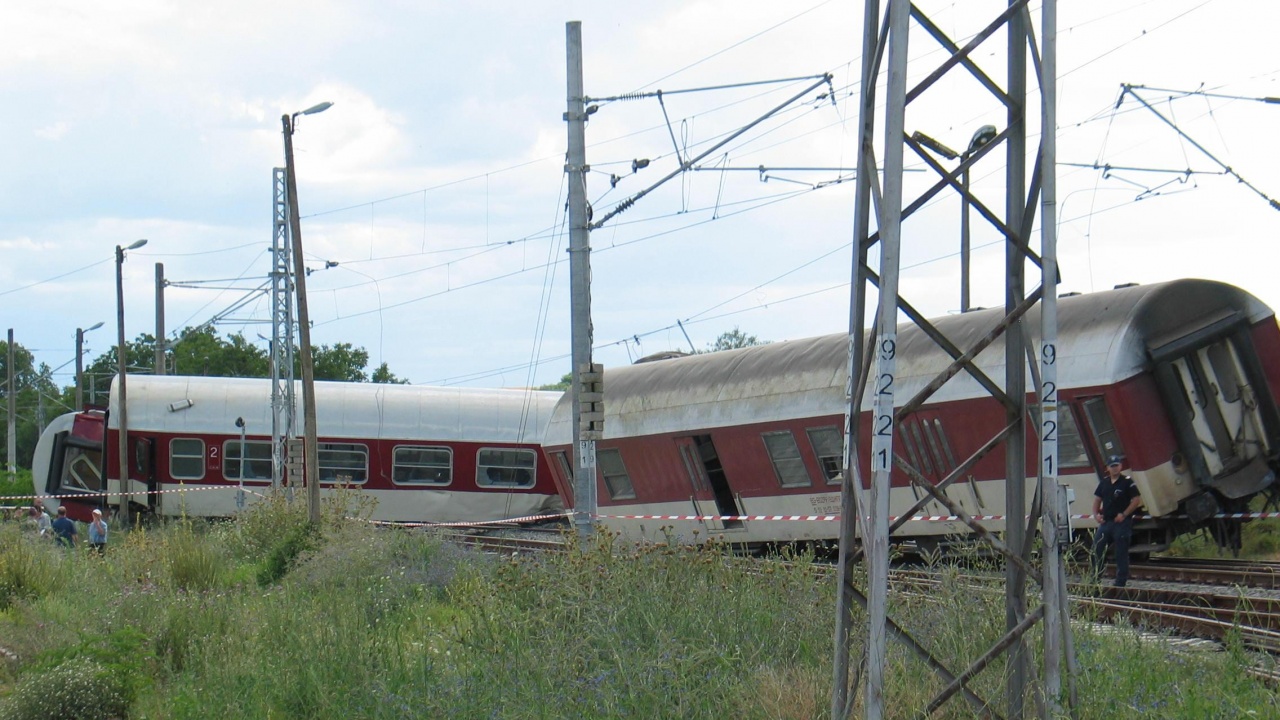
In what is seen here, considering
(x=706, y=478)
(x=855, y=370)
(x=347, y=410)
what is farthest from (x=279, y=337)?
(x=855, y=370)

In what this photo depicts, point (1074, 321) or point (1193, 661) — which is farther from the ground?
point (1074, 321)

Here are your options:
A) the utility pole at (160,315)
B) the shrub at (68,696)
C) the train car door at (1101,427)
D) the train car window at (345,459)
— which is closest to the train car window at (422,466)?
the train car window at (345,459)

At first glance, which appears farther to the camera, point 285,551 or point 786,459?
point 285,551

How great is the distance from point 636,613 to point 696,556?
4.17ft

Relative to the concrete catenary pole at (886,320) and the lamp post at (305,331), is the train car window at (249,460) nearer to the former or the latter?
the lamp post at (305,331)

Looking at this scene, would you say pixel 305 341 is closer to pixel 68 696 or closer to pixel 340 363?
pixel 68 696

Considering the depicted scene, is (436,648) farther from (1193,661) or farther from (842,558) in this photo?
(1193,661)

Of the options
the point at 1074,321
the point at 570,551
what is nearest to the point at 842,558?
the point at 570,551

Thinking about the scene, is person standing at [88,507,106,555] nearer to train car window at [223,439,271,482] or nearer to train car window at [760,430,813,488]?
train car window at [223,439,271,482]

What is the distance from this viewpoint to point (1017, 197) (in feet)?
19.4

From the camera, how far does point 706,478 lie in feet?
58.9

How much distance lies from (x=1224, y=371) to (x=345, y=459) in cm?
1978

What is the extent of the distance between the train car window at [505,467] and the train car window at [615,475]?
8.88 metres

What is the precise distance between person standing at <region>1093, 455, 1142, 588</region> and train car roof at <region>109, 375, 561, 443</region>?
55.0ft
